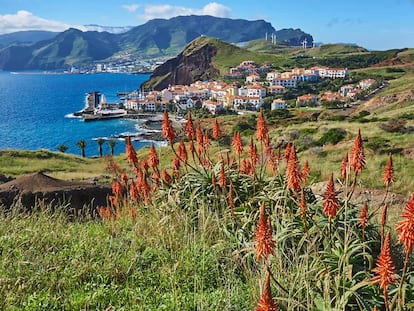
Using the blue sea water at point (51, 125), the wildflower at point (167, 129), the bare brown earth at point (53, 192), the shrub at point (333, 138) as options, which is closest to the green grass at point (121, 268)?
the wildflower at point (167, 129)

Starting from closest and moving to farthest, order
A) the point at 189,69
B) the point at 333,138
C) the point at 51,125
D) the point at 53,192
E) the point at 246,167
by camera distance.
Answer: the point at 246,167, the point at 53,192, the point at 333,138, the point at 51,125, the point at 189,69

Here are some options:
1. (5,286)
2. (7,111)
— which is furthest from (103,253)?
(7,111)

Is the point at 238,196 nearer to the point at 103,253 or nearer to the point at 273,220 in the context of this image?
the point at 273,220

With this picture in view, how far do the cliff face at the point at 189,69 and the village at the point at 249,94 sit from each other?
65.1ft

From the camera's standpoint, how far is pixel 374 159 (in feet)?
51.3

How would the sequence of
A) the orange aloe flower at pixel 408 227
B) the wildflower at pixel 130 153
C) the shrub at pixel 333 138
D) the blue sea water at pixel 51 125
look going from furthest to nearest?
1. the blue sea water at pixel 51 125
2. the shrub at pixel 333 138
3. the wildflower at pixel 130 153
4. the orange aloe flower at pixel 408 227

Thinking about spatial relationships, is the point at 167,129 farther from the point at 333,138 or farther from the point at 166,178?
the point at 333,138

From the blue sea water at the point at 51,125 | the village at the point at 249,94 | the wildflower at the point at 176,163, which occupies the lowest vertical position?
the blue sea water at the point at 51,125

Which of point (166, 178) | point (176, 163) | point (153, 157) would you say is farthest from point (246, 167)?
point (153, 157)

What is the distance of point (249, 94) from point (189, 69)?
57104 mm

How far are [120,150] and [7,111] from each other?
7562cm

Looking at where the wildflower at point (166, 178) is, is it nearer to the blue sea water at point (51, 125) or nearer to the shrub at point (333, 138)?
the shrub at point (333, 138)

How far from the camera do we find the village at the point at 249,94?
104000 mm

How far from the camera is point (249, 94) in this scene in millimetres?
126375
